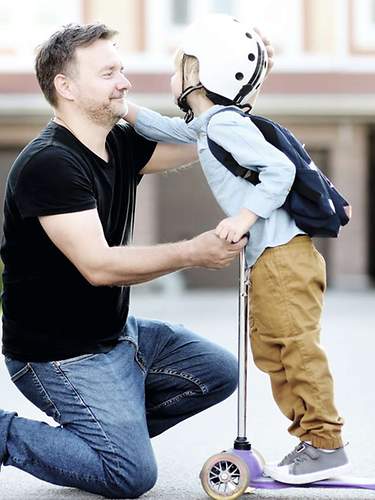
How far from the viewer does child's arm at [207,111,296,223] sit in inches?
151

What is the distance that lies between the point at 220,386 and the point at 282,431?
1.22 meters

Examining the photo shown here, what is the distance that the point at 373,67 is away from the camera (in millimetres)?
18578

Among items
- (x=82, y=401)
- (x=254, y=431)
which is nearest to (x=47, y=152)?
(x=82, y=401)

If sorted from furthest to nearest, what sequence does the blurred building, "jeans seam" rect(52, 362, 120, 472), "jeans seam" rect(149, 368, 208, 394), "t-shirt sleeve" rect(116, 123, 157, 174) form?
the blurred building
"t-shirt sleeve" rect(116, 123, 157, 174)
"jeans seam" rect(149, 368, 208, 394)
"jeans seam" rect(52, 362, 120, 472)

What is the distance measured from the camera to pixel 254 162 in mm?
3861

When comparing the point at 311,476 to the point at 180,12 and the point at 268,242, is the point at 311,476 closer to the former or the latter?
the point at 268,242

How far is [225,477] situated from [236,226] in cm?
91

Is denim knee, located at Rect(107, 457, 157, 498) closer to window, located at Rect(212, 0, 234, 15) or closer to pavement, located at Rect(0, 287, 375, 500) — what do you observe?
pavement, located at Rect(0, 287, 375, 500)

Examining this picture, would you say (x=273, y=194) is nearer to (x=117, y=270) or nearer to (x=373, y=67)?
(x=117, y=270)

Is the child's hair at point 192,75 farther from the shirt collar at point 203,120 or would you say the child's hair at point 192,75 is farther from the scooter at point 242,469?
the scooter at point 242,469

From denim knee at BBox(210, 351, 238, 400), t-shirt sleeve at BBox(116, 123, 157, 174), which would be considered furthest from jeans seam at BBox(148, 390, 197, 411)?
t-shirt sleeve at BBox(116, 123, 157, 174)

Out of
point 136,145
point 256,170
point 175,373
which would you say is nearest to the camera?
point 256,170

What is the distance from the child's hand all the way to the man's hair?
875 millimetres

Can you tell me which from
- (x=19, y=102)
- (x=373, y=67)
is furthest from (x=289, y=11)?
(x=19, y=102)
